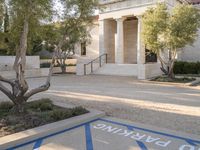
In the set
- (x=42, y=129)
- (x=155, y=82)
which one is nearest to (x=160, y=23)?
(x=155, y=82)

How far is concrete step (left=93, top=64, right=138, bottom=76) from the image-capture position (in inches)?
837

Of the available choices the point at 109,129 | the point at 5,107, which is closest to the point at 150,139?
the point at 109,129

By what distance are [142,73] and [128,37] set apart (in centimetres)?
1014

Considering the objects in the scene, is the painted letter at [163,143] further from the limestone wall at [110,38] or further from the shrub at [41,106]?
the limestone wall at [110,38]

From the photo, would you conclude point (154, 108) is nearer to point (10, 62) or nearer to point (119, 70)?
point (119, 70)

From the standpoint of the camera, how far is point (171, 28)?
1522cm

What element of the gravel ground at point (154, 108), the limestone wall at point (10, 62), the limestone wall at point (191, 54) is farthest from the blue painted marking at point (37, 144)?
the limestone wall at point (191, 54)

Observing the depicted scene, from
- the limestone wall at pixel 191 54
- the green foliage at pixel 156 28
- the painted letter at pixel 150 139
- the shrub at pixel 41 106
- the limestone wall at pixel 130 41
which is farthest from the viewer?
the limestone wall at pixel 130 41

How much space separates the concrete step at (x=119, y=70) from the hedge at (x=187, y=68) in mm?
3480

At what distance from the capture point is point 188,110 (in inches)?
326

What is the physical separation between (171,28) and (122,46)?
352 inches

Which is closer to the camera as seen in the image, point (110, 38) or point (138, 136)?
point (138, 136)

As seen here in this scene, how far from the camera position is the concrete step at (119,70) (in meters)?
21.3

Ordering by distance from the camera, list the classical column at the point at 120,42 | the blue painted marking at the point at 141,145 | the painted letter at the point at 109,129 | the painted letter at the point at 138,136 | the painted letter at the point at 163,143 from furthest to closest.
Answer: the classical column at the point at 120,42 → the painted letter at the point at 109,129 → the painted letter at the point at 138,136 → the painted letter at the point at 163,143 → the blue painted marking at the point at 141,145
